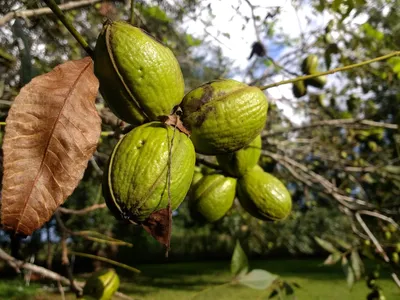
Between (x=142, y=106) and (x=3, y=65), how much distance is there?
1.71 meters

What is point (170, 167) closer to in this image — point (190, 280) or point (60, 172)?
point (60, 172)

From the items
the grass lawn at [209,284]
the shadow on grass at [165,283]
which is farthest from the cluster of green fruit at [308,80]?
the shadow on grass at [165,283]

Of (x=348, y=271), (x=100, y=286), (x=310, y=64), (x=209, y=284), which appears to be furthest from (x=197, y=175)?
(x=209, y=284)

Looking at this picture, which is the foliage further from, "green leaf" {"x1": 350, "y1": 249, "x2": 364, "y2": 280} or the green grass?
the green grass

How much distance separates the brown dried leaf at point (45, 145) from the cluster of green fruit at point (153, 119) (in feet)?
0.42

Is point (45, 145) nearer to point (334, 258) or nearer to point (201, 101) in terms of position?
point (201, 101)

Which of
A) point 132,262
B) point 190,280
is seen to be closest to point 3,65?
point 190,280

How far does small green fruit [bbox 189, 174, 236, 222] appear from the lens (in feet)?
6.15

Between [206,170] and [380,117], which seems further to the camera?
[380,117]

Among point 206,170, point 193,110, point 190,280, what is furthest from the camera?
point 190,280

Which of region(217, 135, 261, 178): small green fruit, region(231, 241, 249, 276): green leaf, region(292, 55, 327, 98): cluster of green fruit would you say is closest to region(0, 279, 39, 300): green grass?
region(292, 55, 327, 98): cluster of green fruit

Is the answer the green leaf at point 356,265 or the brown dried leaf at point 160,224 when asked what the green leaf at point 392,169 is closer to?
the green leaf at point 356,265

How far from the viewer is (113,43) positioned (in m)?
1.10

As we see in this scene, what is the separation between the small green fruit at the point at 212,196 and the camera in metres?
1.87
